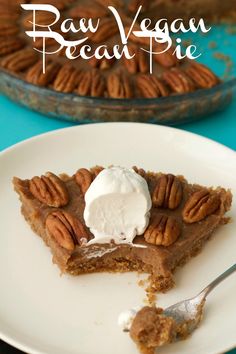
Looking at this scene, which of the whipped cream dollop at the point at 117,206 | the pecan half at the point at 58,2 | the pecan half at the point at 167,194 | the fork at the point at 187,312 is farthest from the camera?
the pecan half at the point at 58,2

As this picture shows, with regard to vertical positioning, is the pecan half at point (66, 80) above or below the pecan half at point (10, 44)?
below

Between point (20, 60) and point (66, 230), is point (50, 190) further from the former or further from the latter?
point (20, 60)

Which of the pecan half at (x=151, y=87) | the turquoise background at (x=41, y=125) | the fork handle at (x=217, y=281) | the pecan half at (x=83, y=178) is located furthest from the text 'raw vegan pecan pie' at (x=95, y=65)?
the fork handle at (x=217, y=281)

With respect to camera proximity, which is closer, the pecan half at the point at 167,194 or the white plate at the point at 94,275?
the white plate at the point at 94,275

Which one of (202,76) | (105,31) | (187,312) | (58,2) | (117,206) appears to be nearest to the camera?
(187,312)

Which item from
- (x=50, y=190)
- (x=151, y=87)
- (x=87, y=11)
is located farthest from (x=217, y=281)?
(x=87, y=11)

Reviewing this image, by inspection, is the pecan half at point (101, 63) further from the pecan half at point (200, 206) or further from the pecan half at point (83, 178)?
the pecan half at point (200, 206)

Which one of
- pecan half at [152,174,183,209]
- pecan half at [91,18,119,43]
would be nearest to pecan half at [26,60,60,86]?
pecan half at [91,18,119,43]
